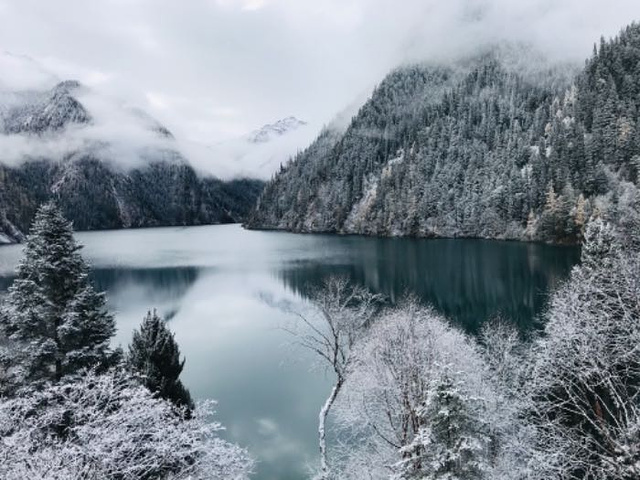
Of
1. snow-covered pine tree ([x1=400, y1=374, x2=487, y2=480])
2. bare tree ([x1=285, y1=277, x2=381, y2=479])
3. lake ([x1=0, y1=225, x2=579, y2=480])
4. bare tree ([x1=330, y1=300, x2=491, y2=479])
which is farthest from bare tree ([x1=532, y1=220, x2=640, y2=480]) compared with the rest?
lake ([x1=0, y1=225, x2=579, y2=480])

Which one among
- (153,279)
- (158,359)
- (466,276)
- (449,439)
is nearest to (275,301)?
(466,276)

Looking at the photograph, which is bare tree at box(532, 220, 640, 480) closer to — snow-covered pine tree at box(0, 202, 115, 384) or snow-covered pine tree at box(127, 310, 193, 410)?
snow-covered pine tree at box(0, 202, 115, 384)

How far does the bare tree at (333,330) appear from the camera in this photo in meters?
25.7

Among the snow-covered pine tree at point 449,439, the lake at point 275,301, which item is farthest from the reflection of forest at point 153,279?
the snow-covered pine tree at point 449,439

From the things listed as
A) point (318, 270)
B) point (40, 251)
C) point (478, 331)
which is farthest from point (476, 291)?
point (40, 251)

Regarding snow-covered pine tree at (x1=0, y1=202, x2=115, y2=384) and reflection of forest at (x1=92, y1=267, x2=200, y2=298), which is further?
reflection of forest at (x1=92, y1=267, x2=200, y2=298)

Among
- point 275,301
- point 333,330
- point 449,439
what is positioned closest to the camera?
point 449,439

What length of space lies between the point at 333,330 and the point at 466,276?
59580 mm

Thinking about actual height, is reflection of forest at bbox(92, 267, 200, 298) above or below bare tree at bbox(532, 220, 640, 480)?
below

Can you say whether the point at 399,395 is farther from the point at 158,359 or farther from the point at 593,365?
the point at 593,365

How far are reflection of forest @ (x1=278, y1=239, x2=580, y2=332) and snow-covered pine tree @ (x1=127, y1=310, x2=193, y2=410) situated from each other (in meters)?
33.7

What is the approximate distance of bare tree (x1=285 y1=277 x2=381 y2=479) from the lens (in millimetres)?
25734

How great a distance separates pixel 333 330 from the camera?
2745 centimetres

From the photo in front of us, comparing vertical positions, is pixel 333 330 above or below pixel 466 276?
above
